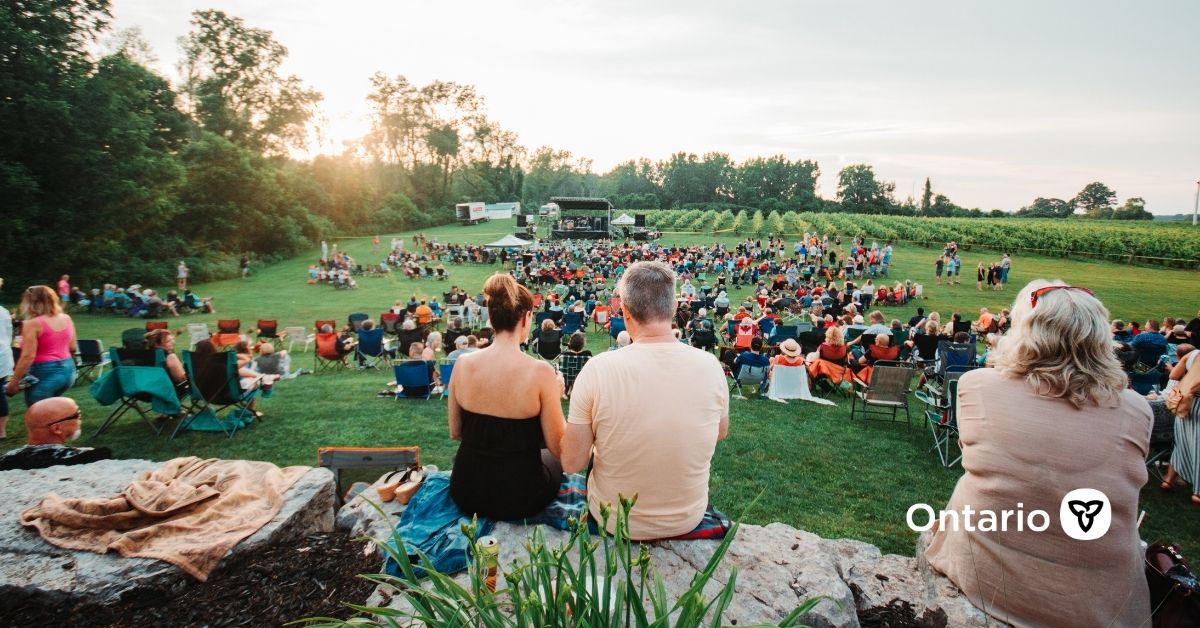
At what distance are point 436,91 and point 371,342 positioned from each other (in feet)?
194

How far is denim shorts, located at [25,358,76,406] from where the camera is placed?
548 cm

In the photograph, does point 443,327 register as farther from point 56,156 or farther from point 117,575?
point 56,156

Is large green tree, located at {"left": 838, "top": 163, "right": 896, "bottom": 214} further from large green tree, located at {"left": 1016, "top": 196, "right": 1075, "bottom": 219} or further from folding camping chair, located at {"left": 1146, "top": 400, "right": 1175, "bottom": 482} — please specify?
folding camping chair, located at {"left": 1146, "top": 400, "right": 1175, "bottom": 482}

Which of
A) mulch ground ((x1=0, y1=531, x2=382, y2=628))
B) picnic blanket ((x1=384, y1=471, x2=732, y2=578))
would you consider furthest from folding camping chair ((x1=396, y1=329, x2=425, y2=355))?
mulch ground ((x1=0, y1=531, x2=382, y2=628))

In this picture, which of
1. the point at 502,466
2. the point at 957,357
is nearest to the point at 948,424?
the point at 957,357

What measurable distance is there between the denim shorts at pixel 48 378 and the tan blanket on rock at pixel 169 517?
11.7 feet

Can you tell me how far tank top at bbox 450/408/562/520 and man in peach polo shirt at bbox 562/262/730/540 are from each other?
34 centimetres

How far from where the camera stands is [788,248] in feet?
118

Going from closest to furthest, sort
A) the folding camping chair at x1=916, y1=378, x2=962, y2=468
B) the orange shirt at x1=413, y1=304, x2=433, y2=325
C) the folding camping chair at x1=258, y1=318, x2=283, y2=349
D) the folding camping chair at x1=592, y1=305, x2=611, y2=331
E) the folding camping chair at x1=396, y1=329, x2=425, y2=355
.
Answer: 1. the folding camping chair at x1=916, y1=378, x2=962, y2=468
2. the folding camping chair at x1=396, y1=329, x2=425, y2=355
3. the folding camping chair at x1=258, y1=318, x2=283, y2=349
4. the orange shirt at x1=413, y1=304, x2=433, y2=325
5. the folding camping chair at x1=592, y1=305, x2=611, y2=331

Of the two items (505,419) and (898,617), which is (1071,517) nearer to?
(898,617)

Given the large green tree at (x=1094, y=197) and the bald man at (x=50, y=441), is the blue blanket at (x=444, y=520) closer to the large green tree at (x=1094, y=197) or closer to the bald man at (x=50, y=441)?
the bald man at (x=50, y=441)

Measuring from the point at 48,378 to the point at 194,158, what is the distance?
3069 cm

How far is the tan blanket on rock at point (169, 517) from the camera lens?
264cm

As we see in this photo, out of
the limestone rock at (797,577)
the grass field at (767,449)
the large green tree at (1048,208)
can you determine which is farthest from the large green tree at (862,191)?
the limestone rock at (797,577)
